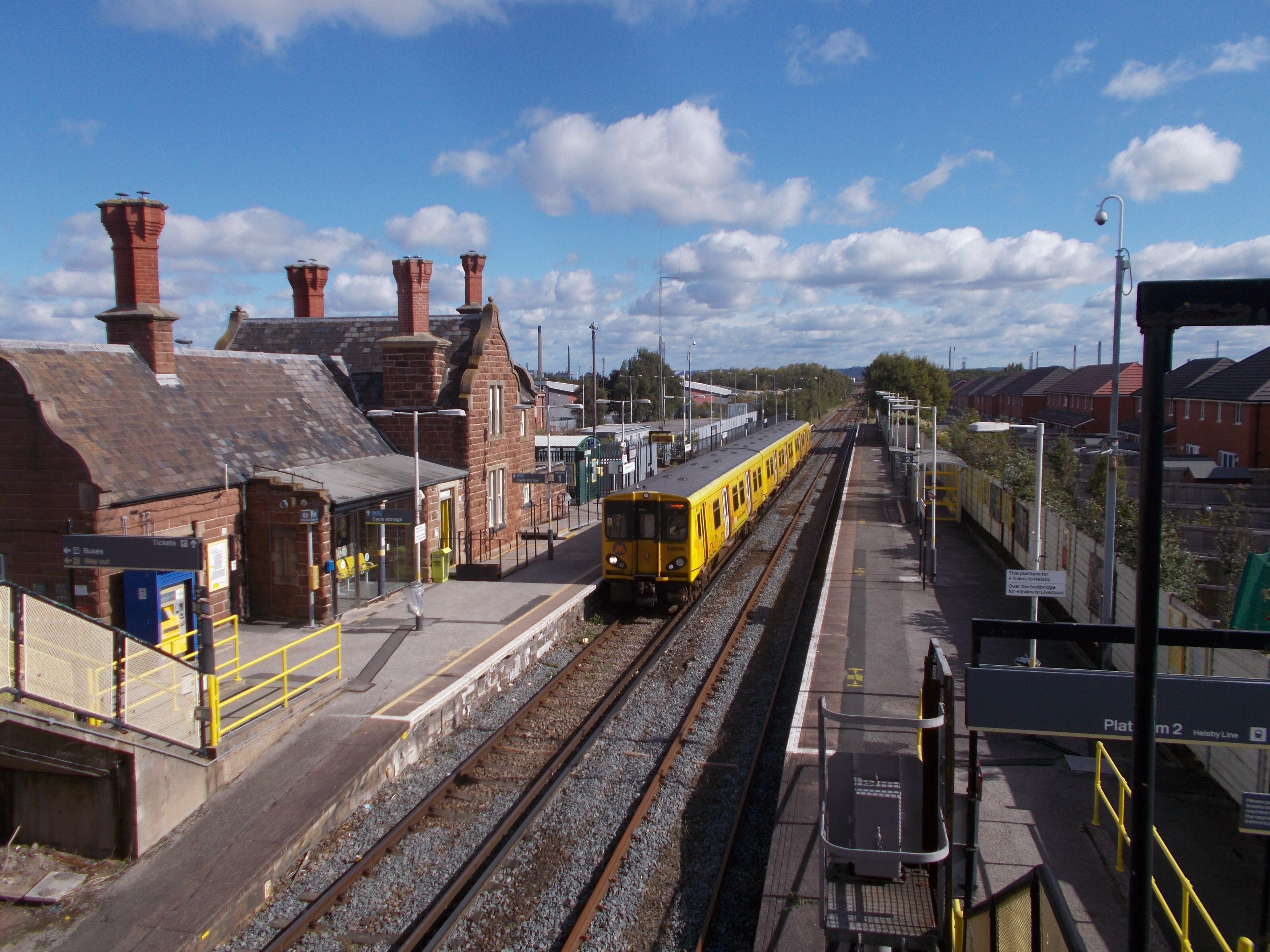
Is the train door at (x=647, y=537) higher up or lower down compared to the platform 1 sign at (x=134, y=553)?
lower down

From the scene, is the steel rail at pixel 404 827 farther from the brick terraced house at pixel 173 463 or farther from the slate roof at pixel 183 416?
the slate roof at pixel 183 416

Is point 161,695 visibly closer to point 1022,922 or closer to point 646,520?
point 1022,922

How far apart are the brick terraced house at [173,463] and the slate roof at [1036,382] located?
62501 mm

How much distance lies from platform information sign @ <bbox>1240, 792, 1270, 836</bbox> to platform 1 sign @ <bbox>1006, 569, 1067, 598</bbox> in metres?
5.53

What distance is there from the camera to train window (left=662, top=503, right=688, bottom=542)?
16.3 metres

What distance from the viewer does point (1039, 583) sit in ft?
36.6

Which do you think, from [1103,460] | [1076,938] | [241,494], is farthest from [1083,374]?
[1076,938]

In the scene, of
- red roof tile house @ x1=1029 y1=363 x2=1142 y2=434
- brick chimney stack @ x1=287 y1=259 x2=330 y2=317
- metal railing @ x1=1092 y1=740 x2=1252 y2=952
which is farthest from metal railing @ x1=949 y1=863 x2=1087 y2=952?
red roof tile house @ x1=1029 y1=363 x2=1142 y2=434

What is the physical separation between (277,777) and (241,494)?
686 centimetres

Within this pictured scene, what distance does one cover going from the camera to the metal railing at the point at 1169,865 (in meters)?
5.30


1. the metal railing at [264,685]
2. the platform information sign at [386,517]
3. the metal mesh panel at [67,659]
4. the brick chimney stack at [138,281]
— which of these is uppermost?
the brick chimney stack at [138,281]

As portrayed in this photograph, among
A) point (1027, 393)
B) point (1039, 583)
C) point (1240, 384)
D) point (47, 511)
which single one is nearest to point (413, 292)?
point (47, 511)

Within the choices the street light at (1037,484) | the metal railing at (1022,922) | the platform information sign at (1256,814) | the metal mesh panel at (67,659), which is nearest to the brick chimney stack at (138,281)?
the metal mesh panel at (67,659)

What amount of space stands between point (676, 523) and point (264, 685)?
8055 mm
